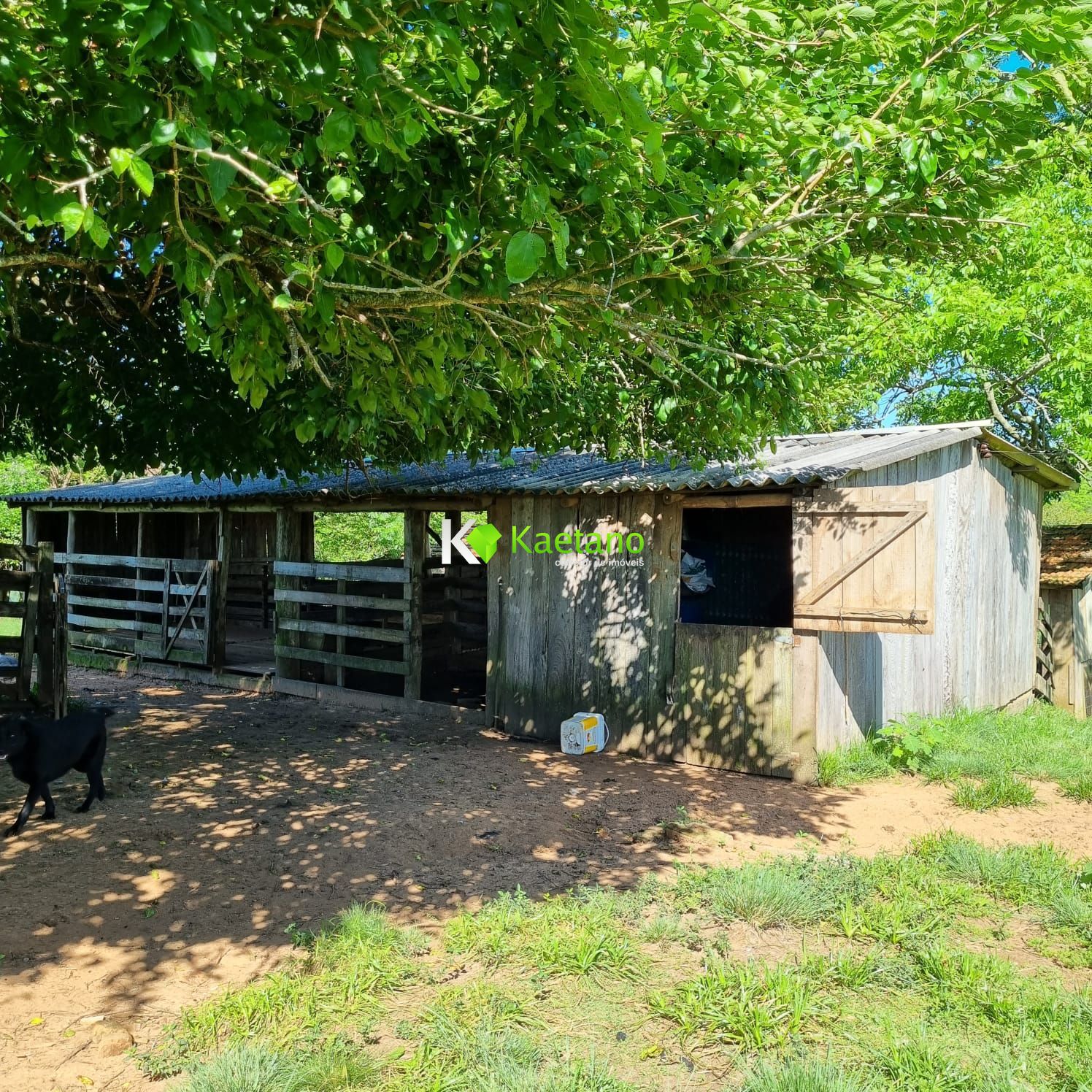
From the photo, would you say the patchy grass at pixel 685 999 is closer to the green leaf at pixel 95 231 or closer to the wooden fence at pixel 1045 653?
the green leaf at pixel 95 231

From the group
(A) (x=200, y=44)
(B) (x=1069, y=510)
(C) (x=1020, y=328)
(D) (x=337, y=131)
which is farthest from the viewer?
(B) (x=1069, y=510)

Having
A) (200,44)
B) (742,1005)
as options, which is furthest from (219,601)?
(200,44)

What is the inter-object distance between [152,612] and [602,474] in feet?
27.8

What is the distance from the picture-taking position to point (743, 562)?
11742 millimetres

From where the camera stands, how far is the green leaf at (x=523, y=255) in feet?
9.83

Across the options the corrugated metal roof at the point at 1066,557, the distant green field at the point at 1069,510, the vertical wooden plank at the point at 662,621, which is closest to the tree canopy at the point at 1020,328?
the corrugated metal roof at the point at 1066,557

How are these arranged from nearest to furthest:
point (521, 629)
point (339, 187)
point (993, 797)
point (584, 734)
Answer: point (339, 187) → point (993, 797) → point (584, 734) → point (521, 629)

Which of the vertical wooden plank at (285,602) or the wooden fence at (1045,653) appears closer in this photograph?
the vertical wooden plank at (285,602)

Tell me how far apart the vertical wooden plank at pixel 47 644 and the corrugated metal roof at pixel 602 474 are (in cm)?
169

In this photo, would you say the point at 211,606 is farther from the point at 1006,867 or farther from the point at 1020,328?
the point at 1020,328

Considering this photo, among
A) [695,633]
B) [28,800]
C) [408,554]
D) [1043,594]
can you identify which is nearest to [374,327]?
[28,800]

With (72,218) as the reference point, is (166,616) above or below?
below

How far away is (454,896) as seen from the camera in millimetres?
5254

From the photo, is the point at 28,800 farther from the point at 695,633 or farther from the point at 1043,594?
the point at 1043,594
